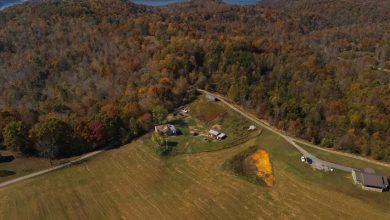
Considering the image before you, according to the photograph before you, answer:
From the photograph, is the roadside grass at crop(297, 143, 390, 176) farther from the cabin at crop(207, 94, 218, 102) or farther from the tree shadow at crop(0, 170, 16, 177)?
the tree shadow at crop(0, 170, 16, 177)

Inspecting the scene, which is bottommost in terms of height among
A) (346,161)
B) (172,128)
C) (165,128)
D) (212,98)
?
(346,161)

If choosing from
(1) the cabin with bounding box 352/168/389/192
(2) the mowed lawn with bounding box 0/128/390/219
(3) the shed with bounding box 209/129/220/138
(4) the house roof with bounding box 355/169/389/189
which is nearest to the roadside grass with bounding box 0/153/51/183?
(2) the mowed lawn with bounding box 0/128/390/219

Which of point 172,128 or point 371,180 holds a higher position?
point 172,128

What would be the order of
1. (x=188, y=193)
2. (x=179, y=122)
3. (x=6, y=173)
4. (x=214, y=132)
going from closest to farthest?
(x=188, y=193) < (x=6, y=173) < (x=214, y=132) < (x=179, y=122)

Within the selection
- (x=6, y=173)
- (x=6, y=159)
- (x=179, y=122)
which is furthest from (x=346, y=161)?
(x=6, y=159)

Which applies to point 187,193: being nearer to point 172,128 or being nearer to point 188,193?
point 188,193

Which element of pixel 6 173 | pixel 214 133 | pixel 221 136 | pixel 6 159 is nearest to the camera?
pixel 6 173
